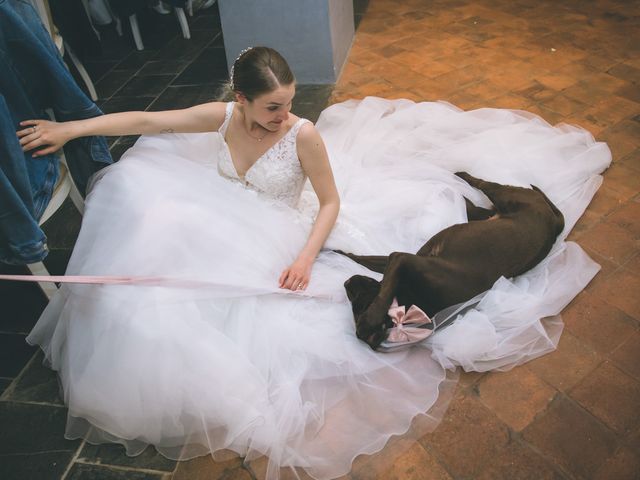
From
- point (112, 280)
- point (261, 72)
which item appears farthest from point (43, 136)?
point (261, 72)

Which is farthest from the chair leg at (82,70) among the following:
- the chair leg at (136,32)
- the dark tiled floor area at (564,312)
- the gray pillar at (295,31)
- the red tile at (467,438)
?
the red tile at (467,438)

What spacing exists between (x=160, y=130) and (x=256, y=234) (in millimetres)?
576

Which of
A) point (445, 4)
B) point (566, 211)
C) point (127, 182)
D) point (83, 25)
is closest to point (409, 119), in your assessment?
point (566, 211)

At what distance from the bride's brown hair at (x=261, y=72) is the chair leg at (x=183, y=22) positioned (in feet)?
10.6

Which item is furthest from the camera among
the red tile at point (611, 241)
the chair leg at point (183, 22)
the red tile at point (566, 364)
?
the chair leg at point (183, 22)

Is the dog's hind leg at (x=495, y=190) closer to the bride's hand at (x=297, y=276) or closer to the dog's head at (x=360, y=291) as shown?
the dog's head at (x=360, y=291)

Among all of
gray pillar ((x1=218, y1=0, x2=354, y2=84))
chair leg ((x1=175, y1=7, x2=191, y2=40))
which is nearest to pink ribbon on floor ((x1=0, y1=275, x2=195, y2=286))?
gray pillar ((x1=218, y1=0, x2=354, y2=84))

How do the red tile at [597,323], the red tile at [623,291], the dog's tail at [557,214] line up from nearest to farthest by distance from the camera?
the red tile at [597,323], the red tile at [623,291], the dog's tail at [557,214]

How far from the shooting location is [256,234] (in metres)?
1.79

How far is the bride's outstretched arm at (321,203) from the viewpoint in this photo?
5.70 feet

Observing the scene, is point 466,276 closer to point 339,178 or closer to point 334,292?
point 334,292

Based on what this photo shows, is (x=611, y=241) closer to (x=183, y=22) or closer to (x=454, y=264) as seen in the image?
(x=454, y=264)

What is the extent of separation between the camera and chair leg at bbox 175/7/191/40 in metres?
4.38

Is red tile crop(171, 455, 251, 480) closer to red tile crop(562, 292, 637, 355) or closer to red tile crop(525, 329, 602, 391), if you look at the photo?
red tile crop(525, 329, 602, 391)
